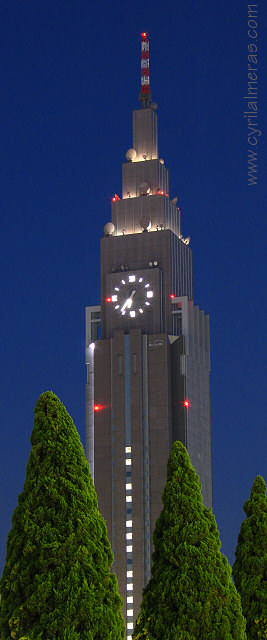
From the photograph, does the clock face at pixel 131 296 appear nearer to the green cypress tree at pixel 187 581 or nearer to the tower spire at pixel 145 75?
the tower spire at pixel 145 75

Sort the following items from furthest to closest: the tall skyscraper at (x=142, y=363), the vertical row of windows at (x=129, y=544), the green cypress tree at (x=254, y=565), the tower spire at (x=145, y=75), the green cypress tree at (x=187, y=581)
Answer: the tower spire at (x=145, y=75)
the tall skyscraper at (x=142, y=363)
the vertical row of windows at (x=129, y=544)
the green cypress tree at (x=254, y=565)
the green cypress tree at (x=187, y=581)

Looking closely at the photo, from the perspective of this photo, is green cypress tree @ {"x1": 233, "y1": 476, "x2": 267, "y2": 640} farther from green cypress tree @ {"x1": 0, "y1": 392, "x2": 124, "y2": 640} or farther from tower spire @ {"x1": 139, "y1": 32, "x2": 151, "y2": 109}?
tower spire @ {"x1": 139, "y1": 32, "x2": 151, "y2": 109}

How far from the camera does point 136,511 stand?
8269 centimetres

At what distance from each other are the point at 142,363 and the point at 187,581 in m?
57.9

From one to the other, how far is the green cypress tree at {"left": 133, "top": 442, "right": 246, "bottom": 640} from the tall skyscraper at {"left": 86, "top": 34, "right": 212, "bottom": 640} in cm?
5256

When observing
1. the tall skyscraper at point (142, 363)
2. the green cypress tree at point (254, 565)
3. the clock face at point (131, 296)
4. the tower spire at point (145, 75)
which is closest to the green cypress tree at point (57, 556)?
the green cypress tree at point (254, 565)

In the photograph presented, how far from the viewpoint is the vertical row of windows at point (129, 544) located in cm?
8012

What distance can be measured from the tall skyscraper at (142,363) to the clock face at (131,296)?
8 cm

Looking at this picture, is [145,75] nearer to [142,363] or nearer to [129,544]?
[142,363]

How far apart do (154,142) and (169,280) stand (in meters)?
13.7

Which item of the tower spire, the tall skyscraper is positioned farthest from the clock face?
the tower spire

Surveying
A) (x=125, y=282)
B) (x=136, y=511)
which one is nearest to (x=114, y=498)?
(x=136, y=511)

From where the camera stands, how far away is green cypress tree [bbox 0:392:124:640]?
84.7 ft

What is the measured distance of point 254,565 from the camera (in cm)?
3416
